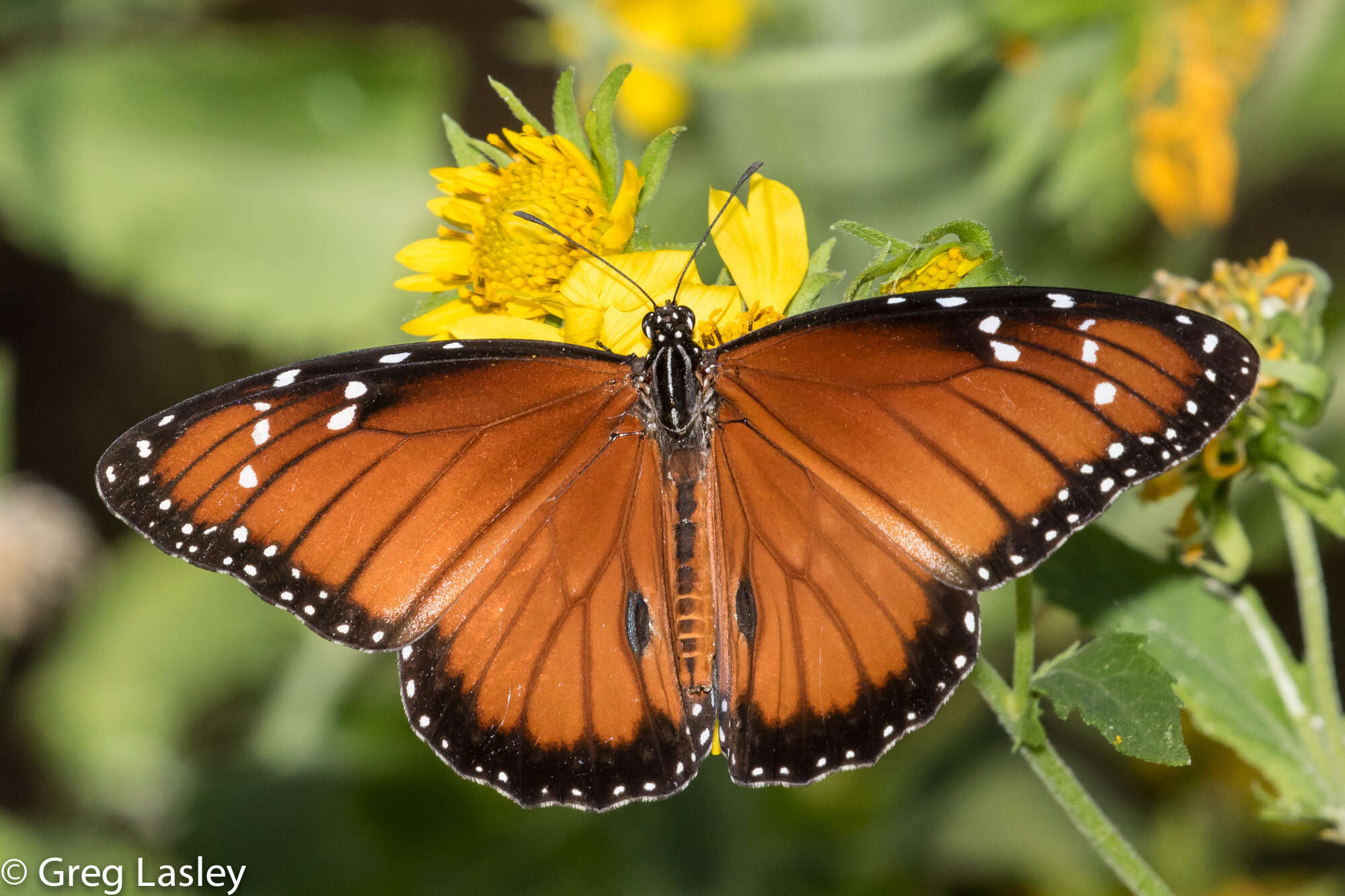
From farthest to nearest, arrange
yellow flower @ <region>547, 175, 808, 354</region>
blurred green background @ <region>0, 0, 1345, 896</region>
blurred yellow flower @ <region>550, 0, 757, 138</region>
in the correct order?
1. blurred yellow flower @ <region>550, 0, 757, 138</region>
2. blurred green background @ <region>0, 0, 1345, 896</region>
3. yellow flower @ <region>547, 175, 808, 354</region>

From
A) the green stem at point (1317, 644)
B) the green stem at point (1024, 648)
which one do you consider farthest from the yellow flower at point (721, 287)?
the green stem at point (1317, 644)

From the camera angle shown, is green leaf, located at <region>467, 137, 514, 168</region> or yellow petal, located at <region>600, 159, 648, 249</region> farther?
green leaf, located at <region>467, 137, 514, 168</region>

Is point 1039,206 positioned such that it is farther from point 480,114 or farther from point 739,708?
point 739,708

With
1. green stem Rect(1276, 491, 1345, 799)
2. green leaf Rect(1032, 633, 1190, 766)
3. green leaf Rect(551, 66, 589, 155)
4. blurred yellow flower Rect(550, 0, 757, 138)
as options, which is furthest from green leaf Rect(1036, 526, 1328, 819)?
blurred yellow flower Rect(550, 0, 757, 138)

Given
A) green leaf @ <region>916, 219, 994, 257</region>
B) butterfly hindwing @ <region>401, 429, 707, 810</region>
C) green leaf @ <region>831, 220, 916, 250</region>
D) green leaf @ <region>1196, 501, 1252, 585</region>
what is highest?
green leaf @ <region>916, 219, 994, 257</region>

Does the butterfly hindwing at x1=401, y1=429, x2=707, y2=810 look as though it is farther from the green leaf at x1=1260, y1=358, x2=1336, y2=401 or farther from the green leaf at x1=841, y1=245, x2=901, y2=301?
the green leaf at x1=1260, y1=358, x2=1336, y2=401

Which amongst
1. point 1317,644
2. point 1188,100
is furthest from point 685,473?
point 1188,100
